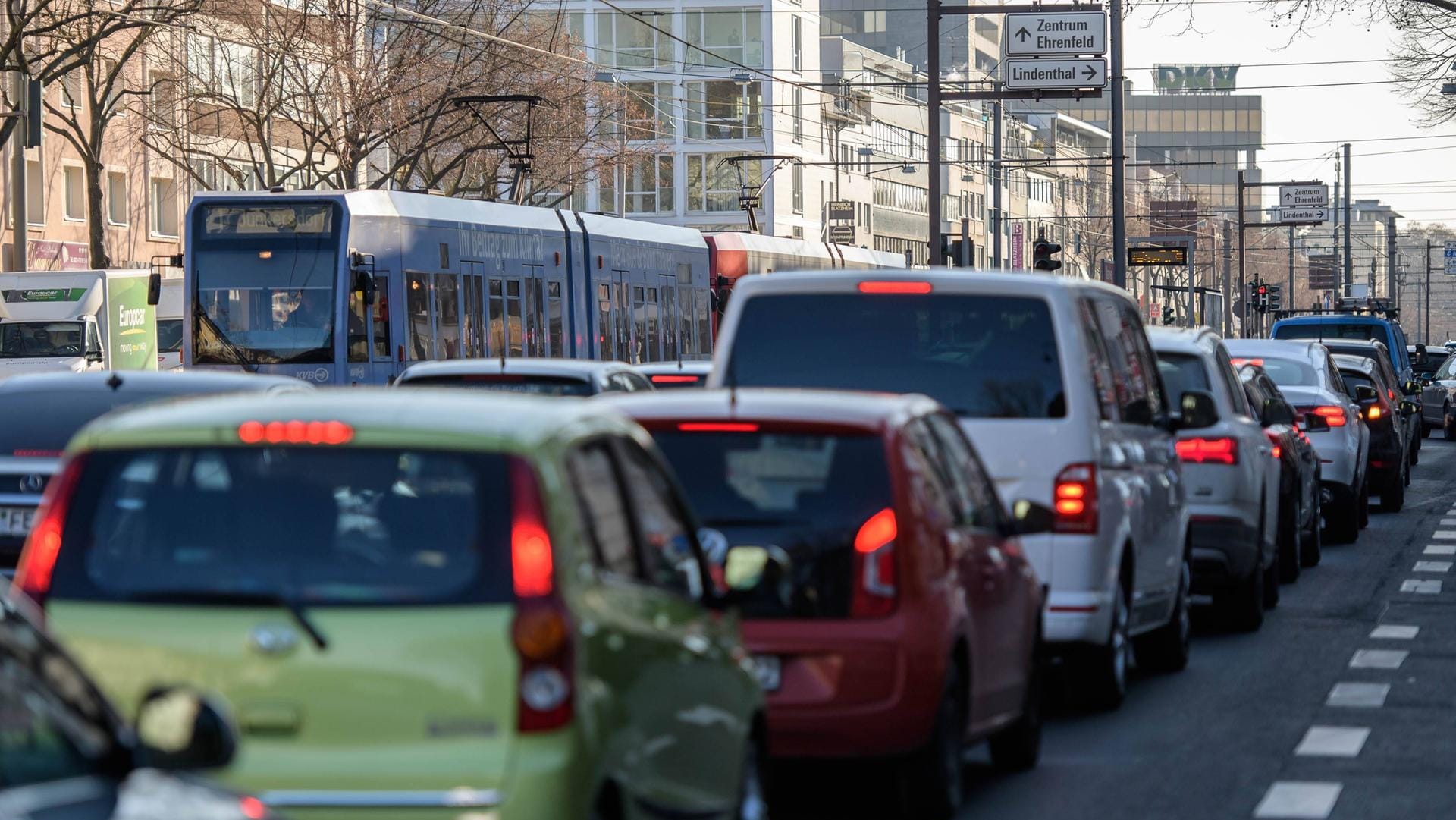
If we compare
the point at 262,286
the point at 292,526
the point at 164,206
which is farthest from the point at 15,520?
the point at 164,206

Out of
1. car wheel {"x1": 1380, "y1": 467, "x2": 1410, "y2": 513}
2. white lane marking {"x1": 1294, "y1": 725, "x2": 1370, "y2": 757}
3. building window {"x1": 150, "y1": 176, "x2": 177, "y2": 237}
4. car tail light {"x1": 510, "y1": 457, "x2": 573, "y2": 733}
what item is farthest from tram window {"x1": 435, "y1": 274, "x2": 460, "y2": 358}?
building window {"x1": 150, "y1": 176, "x2": 177, "y2": 237}

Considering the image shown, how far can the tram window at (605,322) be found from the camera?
3596 centimetres

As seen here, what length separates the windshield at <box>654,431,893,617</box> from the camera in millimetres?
7746

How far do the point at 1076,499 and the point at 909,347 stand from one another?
0.88m

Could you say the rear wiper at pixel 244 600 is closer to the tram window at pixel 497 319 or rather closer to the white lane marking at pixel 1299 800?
the white lane marking at pixel 1299 800

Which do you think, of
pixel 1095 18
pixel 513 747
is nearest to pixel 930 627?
pixel 513 747

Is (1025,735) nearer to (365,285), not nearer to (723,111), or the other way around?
(365,285)

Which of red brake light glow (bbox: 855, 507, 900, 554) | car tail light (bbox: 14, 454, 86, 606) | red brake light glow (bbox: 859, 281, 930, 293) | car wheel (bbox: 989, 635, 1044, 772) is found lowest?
car wheel (bbox: 989, 635, 1044, 772)

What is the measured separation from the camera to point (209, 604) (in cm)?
533

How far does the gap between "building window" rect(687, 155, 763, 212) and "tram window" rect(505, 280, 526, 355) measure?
65472mm

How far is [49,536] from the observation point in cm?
559

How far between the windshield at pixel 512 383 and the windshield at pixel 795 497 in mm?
7129

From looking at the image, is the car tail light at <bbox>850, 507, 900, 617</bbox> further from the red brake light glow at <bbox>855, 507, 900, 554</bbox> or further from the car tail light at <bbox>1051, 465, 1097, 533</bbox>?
the car tail light at <bbox>1051, 465, 1097, 533</bbox>

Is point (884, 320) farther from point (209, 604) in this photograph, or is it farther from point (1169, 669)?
point (209, 604)
